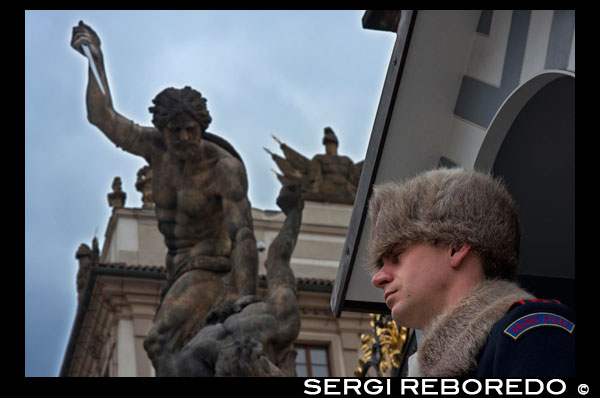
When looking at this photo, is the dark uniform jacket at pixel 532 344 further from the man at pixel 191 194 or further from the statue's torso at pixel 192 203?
the statue's torso at pixel 192 203

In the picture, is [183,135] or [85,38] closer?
[183,135]

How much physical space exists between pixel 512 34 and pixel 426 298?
2.35 meters

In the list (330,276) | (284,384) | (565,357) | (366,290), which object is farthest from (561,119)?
(330,276)

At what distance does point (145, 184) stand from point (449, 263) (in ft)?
81.7

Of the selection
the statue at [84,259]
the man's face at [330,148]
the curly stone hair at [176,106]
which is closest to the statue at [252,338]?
the curly stone hair at [176,106]

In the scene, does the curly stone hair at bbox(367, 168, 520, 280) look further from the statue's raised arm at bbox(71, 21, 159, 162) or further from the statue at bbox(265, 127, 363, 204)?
the statue at bbox(265, 127, 363, 204)

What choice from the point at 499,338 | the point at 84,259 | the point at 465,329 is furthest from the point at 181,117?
the point at 84,259

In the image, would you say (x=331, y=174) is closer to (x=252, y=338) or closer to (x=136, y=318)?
(x=136, y=318)

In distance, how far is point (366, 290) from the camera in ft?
19.9

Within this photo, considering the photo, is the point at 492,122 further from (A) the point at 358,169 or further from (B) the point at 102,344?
(A) the point at 358,169

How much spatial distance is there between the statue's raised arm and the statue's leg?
59.3 inches

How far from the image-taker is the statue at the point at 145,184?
27.9 meters

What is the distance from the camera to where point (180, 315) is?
11883 millimetres

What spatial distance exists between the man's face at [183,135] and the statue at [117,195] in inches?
613
